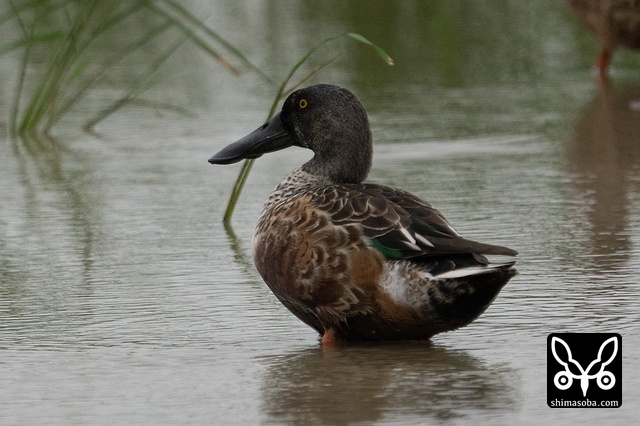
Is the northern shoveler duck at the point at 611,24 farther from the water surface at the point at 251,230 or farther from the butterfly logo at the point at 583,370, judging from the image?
the butterfly logo at the point at 583,370

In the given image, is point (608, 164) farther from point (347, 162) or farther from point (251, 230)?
point (347, 162)

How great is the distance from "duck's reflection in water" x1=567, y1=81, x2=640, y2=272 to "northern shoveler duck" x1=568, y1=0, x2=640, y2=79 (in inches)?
14.2

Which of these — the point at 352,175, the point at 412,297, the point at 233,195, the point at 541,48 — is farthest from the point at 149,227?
the point at 541,48

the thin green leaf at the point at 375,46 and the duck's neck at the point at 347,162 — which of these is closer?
the duck's neck at the point at 347,162

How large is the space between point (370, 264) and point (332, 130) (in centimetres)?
93

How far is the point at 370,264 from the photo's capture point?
514cm

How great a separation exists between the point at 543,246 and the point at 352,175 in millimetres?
1233

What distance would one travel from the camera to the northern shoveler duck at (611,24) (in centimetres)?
1173

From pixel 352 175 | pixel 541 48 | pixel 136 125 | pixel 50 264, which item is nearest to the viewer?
pixel 352 175

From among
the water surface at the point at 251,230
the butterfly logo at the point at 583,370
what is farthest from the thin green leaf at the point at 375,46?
the butterfly logo at the point at 583,370

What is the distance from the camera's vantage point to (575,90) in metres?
11.4

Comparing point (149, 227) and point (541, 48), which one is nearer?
point (149, 227)

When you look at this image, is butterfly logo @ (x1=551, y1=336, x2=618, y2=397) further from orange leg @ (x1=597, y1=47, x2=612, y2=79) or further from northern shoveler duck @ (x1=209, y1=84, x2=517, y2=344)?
orange leg @ (x1=597, y1=47, x2=612, y2=79)

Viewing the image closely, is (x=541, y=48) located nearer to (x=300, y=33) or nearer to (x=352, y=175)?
(x=300, y=33)
